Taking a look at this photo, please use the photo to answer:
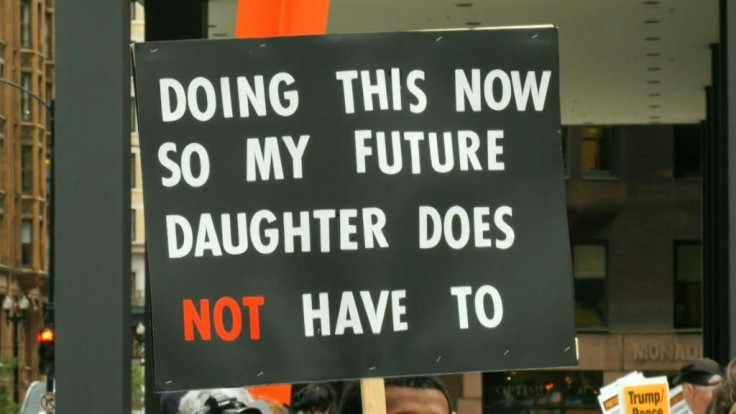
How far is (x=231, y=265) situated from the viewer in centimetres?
504

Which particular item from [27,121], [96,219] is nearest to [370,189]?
[96,219]

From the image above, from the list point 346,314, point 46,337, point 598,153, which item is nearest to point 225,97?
point 346,314

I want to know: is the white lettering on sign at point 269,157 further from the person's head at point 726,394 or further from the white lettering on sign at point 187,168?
the person's head at point 726,394

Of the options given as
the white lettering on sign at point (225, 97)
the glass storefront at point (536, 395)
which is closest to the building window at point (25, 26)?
the glass storefront at point (536, 395)

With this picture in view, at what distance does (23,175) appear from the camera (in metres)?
75.2

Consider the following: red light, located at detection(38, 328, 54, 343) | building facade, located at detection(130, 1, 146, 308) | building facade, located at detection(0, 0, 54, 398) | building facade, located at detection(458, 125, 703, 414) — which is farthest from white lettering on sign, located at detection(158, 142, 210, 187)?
building facade, located at detection(130, 1, 146, 308)

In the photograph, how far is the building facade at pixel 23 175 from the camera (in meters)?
70.8

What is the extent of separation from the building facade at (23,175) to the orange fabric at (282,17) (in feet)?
197

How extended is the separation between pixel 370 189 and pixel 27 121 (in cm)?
7112

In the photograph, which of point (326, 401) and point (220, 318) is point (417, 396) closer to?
point (220, 318)

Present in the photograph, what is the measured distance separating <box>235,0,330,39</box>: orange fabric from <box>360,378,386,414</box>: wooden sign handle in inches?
149

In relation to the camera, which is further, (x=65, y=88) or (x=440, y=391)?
(x=65, y=88)

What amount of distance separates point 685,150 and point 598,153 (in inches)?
75.9

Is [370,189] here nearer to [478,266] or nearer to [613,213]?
[478,266]
